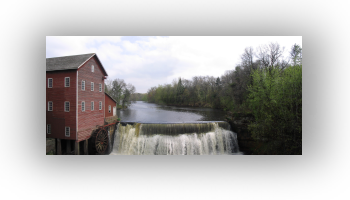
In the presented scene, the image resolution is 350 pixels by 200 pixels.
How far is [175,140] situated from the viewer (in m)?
8.41

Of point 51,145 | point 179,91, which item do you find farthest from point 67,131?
point 179,91

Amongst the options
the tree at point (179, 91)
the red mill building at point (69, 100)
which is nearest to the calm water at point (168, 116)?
the red mill building at point (69, 100)

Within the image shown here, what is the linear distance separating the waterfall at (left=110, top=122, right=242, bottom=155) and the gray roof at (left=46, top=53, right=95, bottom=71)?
4.48m

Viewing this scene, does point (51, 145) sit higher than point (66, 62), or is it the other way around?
point (66, 62)

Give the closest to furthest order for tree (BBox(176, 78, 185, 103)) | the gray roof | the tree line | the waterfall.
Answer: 1. the gray roof
2. the waterfall
3. the tree line
4. tree (BBox(176, 78, 185, 103))

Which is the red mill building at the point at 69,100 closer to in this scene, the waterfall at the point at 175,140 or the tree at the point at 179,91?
the waterfall at the point at 175,140

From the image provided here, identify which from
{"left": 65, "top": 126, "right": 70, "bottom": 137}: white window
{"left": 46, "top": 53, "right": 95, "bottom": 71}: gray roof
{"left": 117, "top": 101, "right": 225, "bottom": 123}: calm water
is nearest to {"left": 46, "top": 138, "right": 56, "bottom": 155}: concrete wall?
{"left": 65, "top": 126, "right": 70, "bottom": 137}: white window

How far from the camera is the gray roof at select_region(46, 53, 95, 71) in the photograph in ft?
23.8

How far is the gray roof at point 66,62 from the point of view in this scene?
7.25m

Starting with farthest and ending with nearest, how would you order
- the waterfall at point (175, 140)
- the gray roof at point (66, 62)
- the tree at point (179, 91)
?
the tree at point (179, 91), the waterfall at point (175, 140), the gray roof at point (66, 62)

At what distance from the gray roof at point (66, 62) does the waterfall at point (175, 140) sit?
4.48 meters

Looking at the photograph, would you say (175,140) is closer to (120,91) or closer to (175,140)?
(175,140)

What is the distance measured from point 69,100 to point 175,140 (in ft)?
19.6

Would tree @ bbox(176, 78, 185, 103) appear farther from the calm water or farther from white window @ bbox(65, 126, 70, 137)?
white window @ bbox(65, 126, 70, 137)
